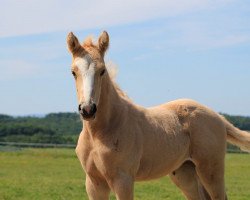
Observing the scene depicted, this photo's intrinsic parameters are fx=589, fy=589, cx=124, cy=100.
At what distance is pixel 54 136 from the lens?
45938 millimetres

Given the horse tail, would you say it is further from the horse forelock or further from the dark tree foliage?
the dark tree foliage

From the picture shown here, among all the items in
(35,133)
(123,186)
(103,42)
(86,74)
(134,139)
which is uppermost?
(103,42)

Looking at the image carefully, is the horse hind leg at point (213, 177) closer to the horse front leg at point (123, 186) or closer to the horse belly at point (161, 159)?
the horse belly at point (161, 159)

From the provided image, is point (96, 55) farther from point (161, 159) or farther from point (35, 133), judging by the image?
point (35, 133)

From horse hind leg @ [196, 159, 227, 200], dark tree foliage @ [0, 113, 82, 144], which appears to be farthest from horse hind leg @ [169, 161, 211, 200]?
dark tree foliage @ [0, 113, 82, 144]

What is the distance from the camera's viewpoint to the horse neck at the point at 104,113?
225 inches

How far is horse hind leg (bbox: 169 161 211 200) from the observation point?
705 cm

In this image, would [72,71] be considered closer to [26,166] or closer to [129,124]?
[129,124]

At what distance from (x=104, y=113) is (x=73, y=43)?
753 mm

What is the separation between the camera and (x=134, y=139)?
19.2 feet

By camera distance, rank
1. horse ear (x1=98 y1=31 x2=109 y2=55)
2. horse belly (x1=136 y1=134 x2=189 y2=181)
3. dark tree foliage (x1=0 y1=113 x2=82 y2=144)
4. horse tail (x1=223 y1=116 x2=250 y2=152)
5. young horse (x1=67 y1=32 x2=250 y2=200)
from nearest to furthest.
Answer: young horse (x1=67 y1=32 x2=250 y2=200) → horse ear (x1=98 y1=31 x2=109 y2=55) → horse belly (x1=136 y1=134 x2=189 y2=181) → horse tail (x1=223 y1=116 x2=250 y2=152) → dark tree foliage (x1=0 y1=113 x2=82 y2=144)

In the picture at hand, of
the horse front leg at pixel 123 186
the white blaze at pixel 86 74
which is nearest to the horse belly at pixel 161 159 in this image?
the horse front leg at pixel 123 186

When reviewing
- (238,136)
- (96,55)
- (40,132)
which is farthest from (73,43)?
(40,132)

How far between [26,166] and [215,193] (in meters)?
18.6
